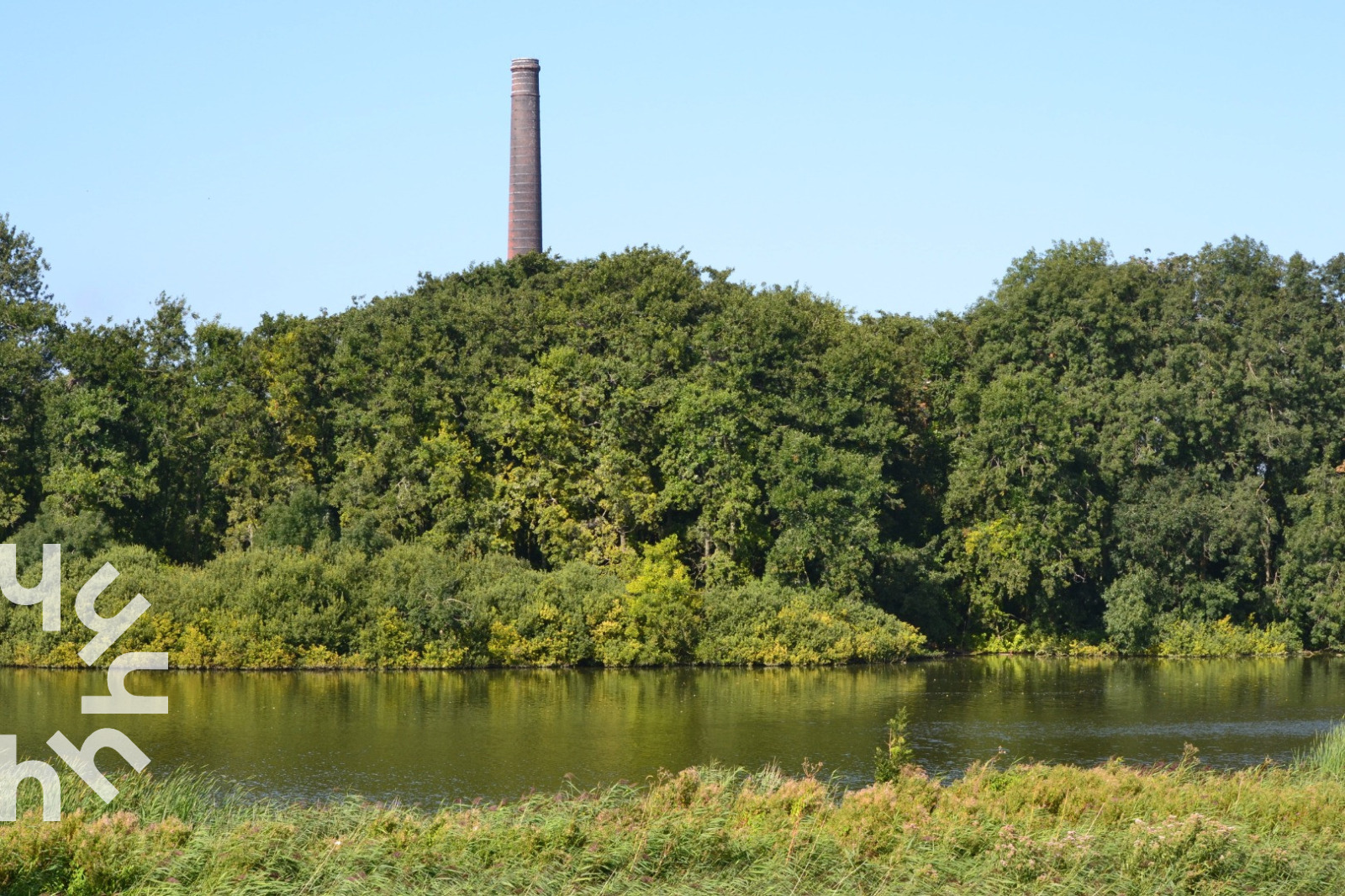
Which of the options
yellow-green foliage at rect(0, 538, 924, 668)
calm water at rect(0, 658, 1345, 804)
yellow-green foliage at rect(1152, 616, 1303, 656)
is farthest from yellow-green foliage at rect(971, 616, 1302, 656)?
yellow-green foliage at rect(0, 538, 924, 668)

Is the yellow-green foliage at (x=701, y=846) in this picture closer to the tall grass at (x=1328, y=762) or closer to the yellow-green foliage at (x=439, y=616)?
the tall grass at (x=1328, y=762)

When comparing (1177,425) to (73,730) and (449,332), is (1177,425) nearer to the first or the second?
(449,332)

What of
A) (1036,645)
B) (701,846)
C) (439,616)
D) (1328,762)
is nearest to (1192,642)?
(1036,645)

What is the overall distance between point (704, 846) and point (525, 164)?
5576cm

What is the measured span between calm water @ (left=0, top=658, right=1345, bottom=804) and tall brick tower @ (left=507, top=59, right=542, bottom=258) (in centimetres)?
2743

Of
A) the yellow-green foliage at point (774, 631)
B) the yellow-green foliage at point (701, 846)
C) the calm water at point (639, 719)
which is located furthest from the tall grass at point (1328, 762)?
the yellow-green foliage at point (774, 631)

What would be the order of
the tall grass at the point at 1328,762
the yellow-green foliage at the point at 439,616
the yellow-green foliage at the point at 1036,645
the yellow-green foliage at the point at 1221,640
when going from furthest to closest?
the yellow-green foliage at the point at 1036,645 < the yellow-green foliage at the point at 1221,640 < the yellow-green foliage at the point at 439,616 < the tall grass at the point at 1328,762

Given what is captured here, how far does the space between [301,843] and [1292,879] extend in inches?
418

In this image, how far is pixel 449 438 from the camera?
53531 mm

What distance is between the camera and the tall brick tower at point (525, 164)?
227 ft

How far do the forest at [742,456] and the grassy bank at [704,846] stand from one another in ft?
96.2

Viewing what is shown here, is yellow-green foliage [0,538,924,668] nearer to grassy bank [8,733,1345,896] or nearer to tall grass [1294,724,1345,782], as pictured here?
tall grass [1294,724,1345,782]

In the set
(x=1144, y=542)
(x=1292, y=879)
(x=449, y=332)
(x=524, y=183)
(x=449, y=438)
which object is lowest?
(x=1292, y=879)

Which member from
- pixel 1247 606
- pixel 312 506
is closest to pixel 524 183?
pixel 312 506
